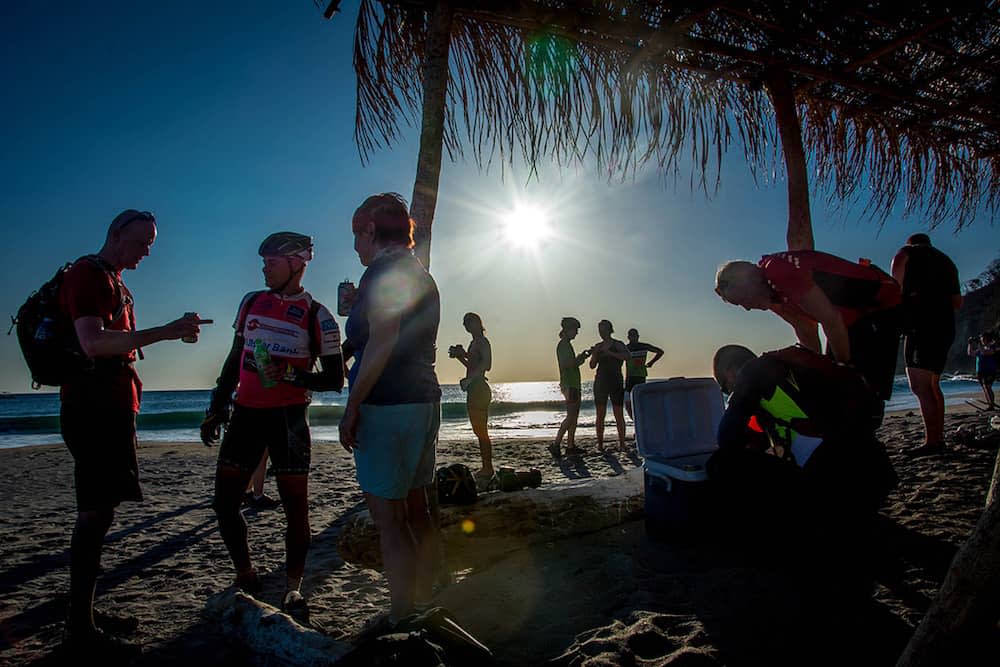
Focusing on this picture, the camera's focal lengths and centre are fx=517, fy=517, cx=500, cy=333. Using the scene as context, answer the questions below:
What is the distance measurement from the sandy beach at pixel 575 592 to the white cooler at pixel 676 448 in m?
0.17

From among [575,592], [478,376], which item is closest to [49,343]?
[575,592]

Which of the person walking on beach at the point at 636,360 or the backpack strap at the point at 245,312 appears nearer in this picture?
the backpack strap at the point at 245,312

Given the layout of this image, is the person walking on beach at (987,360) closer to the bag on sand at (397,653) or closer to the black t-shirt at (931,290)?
the black t-shirt at (931,290)

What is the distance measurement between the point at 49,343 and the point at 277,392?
2.89 feet

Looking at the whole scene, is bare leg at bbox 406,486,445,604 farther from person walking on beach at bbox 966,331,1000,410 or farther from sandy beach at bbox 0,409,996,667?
person walking on beach at bbox 966,331,1000,410

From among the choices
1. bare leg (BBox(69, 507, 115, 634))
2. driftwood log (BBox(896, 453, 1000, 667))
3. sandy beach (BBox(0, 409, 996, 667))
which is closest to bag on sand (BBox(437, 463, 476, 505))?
sandy beach (BBox(0, 409, 996, 667))

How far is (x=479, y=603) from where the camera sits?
8.05 feet

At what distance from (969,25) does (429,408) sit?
5460mm

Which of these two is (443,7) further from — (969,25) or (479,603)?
(969,25)

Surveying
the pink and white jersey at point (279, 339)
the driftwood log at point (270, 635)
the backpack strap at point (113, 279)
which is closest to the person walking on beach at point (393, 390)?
the driftwood log at point (270, 635)

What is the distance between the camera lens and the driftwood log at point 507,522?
3.21m

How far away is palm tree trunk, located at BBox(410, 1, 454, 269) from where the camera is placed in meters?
3.12

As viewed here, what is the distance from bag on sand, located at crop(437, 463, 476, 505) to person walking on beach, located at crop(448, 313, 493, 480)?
6.83 feet

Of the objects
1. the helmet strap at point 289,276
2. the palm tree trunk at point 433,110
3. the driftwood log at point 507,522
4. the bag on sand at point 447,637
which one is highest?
the palm tree trunk at point 433,110
